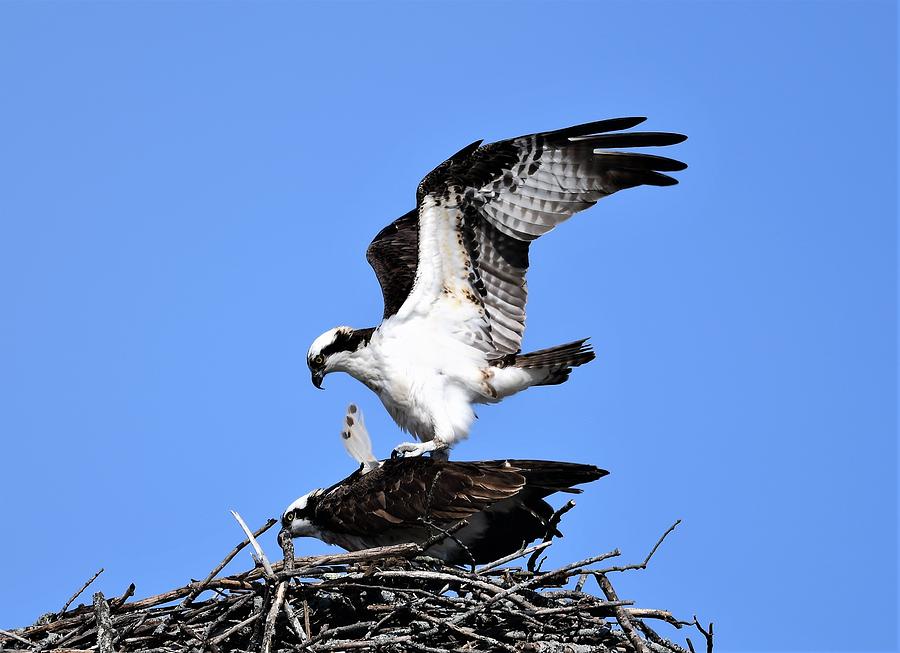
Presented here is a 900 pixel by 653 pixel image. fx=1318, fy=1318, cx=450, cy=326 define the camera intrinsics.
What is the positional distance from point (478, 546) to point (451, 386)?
128 centimetres

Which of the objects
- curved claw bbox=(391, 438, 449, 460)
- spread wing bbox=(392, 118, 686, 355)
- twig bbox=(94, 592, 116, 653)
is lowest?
twig bbox=(94, 592, 116, 653)

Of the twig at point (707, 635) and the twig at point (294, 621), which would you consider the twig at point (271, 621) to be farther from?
the twig at point (707, 635)

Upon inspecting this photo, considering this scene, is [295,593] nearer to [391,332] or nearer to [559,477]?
[559,477]

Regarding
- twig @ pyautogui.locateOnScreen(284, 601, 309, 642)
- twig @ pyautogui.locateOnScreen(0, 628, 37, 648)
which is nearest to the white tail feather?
twig @ pyautogui.locateOnScreen(284, 601, 309, 642)

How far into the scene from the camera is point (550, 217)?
837 centimetres

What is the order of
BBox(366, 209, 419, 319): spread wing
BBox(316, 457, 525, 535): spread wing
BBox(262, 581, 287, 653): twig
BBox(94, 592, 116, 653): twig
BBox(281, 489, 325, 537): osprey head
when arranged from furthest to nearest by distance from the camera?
BBox(366, 209, 419, 319): spread wing
BBox(281, 489, 325, 537): osprey head
BBox(316, 457, 525, 535): spread wing
BBox(94, 592, 116, 653): twig
BBox(262, 581, 287, 653): twig

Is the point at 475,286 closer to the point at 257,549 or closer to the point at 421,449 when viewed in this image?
the point at 421,449

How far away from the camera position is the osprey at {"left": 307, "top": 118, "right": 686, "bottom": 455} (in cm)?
812

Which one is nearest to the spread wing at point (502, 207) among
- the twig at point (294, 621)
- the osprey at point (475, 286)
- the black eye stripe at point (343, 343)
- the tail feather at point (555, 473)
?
the osprey at point (475, 286)

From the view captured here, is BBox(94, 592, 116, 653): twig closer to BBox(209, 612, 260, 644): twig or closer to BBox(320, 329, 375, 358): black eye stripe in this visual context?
BBox(209, 612, 260, 644): twig

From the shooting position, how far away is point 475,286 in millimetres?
8516

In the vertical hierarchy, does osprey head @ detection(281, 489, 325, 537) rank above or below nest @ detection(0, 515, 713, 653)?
above

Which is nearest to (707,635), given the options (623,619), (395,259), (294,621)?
(623,619)

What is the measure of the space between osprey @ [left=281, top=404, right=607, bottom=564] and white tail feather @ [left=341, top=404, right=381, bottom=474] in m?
0.12
